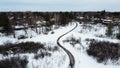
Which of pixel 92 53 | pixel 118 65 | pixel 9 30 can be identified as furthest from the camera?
pixel 9 30

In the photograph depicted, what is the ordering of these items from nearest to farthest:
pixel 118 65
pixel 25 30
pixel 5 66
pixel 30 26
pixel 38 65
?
pixel 5 66 < pixel 38 65 < pixel 118 65 < pixel 25 30 < pixel 30 26

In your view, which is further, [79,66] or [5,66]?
[79,66]

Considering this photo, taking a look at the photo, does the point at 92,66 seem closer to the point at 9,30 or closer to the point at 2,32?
the point at 9,30

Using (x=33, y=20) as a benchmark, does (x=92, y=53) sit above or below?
above

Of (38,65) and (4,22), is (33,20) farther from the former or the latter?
(38,65)

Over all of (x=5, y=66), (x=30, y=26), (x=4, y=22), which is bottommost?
(x=30, y=26)

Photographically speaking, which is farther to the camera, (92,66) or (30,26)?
(30,26)

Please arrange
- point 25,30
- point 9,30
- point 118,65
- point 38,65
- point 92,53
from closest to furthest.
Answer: point 38,65 → point 118,65 → point 92,53 → point 9,30 → point 25,30

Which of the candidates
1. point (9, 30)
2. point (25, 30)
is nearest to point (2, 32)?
point (9, 30)

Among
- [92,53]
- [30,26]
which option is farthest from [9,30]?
[92,53]
